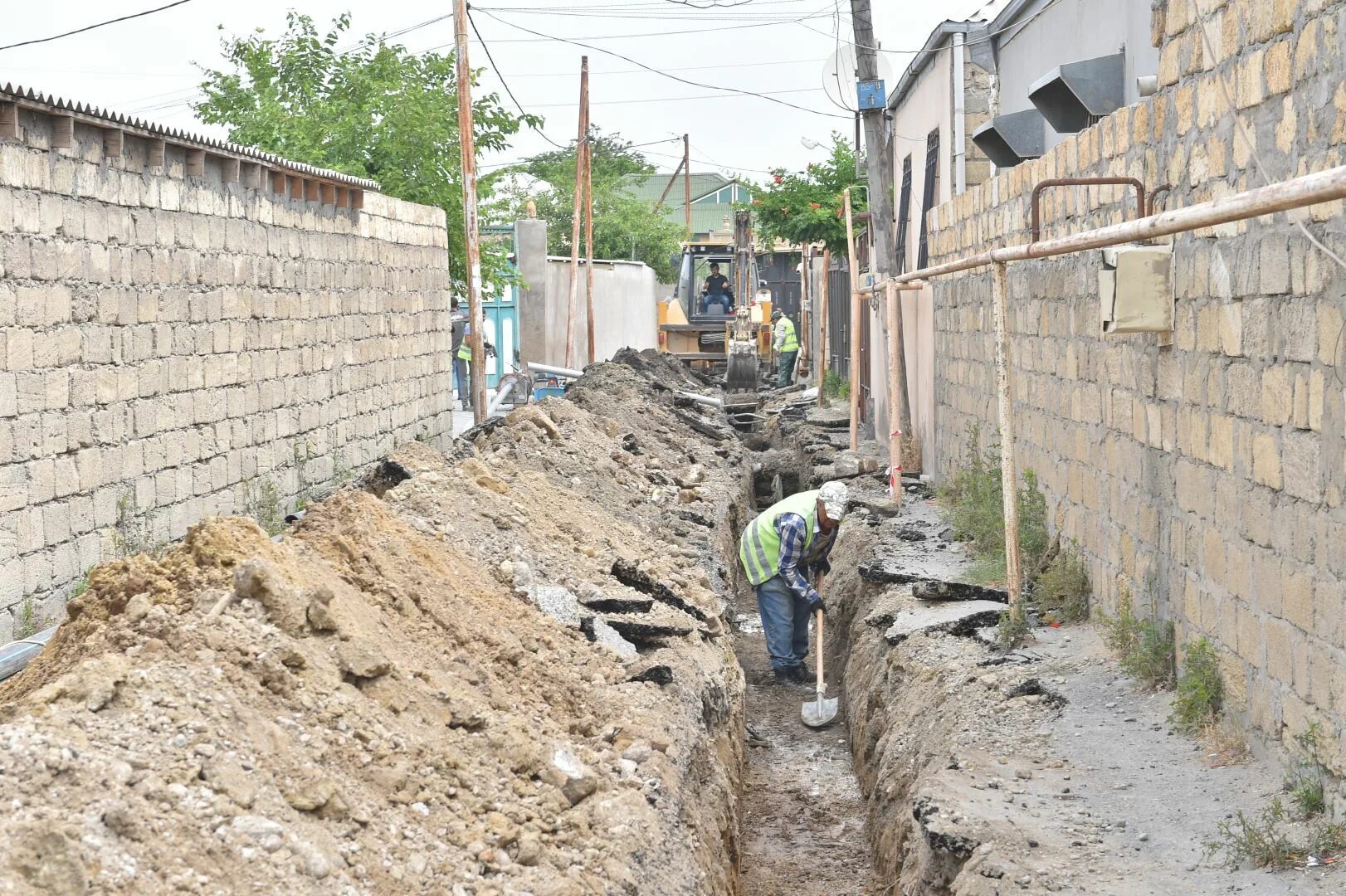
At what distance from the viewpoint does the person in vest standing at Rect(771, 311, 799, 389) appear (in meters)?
28.2

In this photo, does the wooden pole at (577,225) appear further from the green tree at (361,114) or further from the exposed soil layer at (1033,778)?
the exposed soil layer at (1033,778)

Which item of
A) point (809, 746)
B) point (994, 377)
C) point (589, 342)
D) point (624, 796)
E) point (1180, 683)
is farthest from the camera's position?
point (589, 342)

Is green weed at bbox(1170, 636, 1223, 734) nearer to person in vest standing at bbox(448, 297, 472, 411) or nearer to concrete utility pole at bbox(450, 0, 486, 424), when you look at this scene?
concrete utility pole at bbox(450, 0, 486, 424)

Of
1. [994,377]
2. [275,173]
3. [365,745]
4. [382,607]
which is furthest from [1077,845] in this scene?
[275,173]

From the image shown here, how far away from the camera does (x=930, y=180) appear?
57.3 ft

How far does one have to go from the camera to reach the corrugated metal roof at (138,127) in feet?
25.4

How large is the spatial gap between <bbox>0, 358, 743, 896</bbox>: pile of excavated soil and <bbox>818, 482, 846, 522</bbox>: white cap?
1135 mm

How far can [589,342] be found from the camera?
26.8 metres

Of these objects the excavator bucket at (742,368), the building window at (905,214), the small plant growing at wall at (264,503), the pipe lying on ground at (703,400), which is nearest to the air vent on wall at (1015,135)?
the small plant growing at wall at (264,503)

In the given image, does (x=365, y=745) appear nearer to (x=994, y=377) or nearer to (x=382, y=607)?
(x=382, y=607)

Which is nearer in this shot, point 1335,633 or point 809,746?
point 1335,633

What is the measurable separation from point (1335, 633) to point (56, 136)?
23.1 ft

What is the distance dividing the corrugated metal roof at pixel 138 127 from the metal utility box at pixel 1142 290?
5645 millimetres

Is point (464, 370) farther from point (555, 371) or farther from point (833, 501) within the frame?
point (833, 501)
